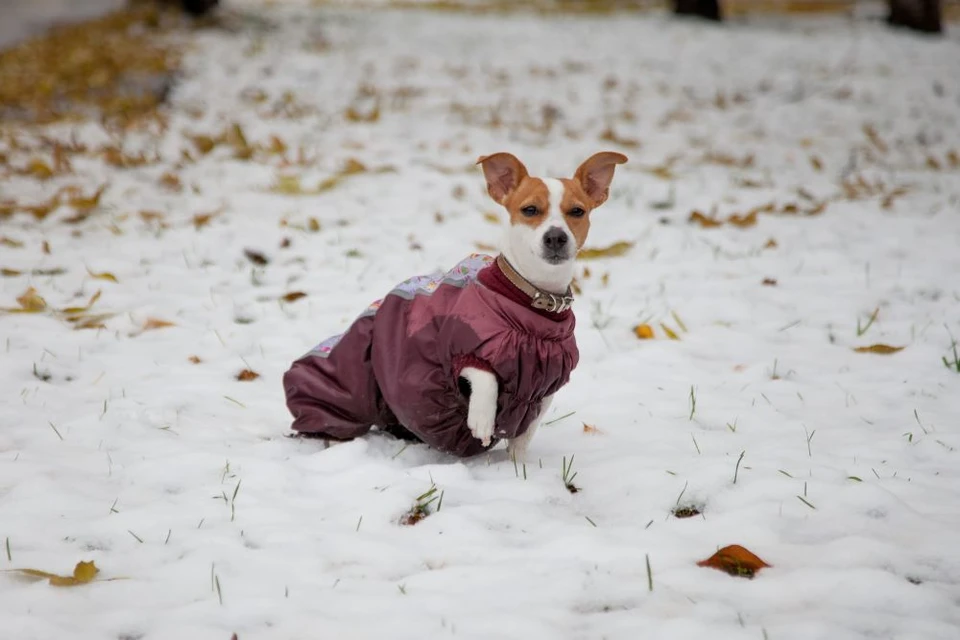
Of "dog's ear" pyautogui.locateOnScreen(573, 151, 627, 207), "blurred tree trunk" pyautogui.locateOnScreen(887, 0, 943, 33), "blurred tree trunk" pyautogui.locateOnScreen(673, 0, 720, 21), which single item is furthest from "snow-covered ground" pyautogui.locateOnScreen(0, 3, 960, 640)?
"blurred tree trunk" pyautogui.locateOnScreen(673, 0, 720, 21)

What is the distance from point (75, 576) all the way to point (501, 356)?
1.50 metres

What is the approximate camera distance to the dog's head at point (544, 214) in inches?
112

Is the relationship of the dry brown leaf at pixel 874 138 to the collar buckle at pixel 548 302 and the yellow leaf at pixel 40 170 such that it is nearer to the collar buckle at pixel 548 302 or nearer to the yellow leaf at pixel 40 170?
the collar buckle at pixel 548 302

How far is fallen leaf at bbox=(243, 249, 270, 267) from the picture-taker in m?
5.44

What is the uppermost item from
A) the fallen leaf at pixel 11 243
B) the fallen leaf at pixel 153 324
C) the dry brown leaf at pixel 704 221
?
the dry brown leaf at pixel 704 221

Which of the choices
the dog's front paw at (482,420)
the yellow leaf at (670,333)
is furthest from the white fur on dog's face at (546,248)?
the yellow leaf at (670,333)

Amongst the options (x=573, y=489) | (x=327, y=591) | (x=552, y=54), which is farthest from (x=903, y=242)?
(x=552, y=54)

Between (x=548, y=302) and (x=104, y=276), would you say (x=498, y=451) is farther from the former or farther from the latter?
(x=104, y=276)

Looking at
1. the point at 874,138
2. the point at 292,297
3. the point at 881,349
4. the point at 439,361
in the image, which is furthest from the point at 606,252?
the point at 874,138

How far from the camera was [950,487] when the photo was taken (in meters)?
2.81

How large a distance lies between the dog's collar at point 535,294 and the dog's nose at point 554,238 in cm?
17

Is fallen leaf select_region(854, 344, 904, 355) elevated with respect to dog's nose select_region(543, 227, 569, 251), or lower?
lower

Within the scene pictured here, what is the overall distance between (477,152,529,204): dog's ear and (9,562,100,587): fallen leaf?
193 cm

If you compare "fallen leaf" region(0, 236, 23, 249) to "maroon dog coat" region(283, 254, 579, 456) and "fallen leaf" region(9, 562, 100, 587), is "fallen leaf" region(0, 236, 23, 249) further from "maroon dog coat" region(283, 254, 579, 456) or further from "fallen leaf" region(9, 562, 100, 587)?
"fallen leaf" region(9, 562, 100, 587)
